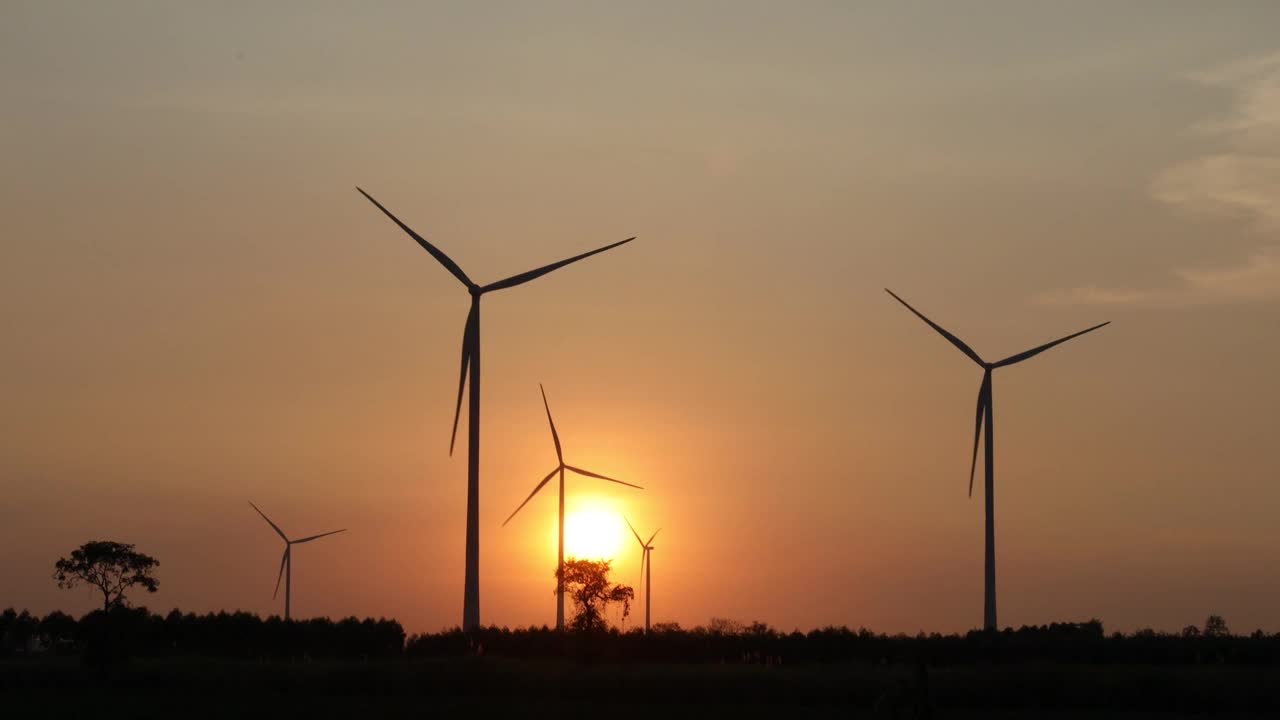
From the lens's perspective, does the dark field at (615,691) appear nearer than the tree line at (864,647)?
Yes

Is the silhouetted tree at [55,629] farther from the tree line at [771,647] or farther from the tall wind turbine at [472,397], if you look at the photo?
the tall wind turbine at [472,397]

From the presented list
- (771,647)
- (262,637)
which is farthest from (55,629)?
(771,647)

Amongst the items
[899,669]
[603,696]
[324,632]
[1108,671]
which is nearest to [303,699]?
[603,696]

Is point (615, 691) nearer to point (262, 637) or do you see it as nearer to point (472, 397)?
point (472, 397)

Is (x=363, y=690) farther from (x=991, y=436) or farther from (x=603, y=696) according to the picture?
(x=991, y=436)

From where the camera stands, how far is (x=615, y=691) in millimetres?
96875

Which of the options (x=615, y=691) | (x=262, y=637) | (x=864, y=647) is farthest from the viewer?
(x=262, y=637)

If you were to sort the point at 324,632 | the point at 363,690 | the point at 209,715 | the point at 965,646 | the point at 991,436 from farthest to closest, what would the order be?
the point at 324,632
the point at 991,436
the point at 965,646
the point at 363,690
the point at 209,715

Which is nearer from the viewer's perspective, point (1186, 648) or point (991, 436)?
point (1186, 648)

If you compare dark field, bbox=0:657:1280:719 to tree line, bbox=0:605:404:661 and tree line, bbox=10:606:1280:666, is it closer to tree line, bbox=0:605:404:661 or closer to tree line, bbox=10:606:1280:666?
tree line, bbox=10:606:1280:666

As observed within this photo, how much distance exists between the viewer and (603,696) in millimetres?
96438

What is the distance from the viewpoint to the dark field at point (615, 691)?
88.4 metres

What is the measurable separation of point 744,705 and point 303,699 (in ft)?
73.8

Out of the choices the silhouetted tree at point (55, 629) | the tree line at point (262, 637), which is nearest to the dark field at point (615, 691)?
the tree line at point (262, 637)
